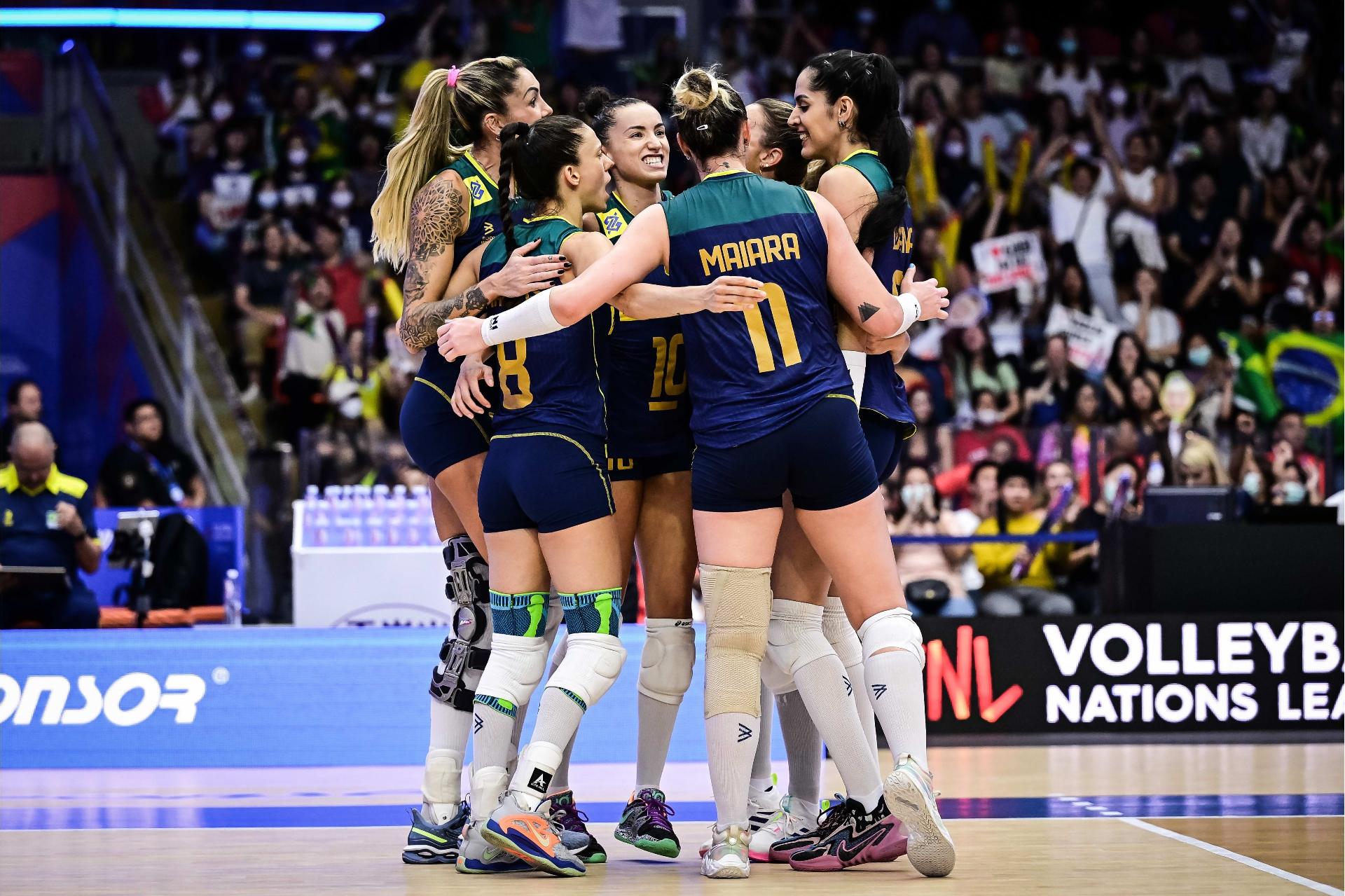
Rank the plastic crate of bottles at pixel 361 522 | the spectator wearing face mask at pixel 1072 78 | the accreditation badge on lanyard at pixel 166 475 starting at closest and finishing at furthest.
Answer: the plastic crate of bottles at pixel 361 522 → the accreditation badge on lanyard at pixel 166 475 → the spectator wearing face mask at pixel 1072 78

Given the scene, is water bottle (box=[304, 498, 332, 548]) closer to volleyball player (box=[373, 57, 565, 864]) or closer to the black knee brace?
volleyball player (box=[373, 57, 565, 864])

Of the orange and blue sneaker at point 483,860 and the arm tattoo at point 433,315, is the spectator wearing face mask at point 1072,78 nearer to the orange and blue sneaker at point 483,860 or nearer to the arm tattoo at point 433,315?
the arm tattoo at point 433,315

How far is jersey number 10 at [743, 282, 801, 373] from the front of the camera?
4250mm

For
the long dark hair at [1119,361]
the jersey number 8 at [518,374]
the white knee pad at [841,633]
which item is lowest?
the white knee pad at [841,633]

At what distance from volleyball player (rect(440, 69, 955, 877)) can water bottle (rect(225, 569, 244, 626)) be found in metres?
5.13

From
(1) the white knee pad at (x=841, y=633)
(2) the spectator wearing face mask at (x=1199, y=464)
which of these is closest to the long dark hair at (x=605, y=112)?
(1) the white knee pad at (x=841, y=633)

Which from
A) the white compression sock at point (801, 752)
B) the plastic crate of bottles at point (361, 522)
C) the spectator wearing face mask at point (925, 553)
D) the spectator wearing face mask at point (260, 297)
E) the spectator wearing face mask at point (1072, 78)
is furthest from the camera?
the spectator wearing face mask at point (1072, 78)

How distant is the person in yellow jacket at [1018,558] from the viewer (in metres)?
8.70

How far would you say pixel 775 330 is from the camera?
4262mm

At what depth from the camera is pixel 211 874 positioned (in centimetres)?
435

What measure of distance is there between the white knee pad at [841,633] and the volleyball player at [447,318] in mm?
1014

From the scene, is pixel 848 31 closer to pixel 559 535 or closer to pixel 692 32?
pixel 692 32

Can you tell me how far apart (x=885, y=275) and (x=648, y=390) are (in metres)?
0.75

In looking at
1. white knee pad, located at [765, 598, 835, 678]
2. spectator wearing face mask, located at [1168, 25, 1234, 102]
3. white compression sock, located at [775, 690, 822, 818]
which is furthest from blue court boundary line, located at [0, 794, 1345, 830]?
spectator wearing face mask, located at [1168, 25, 1234, 102]
